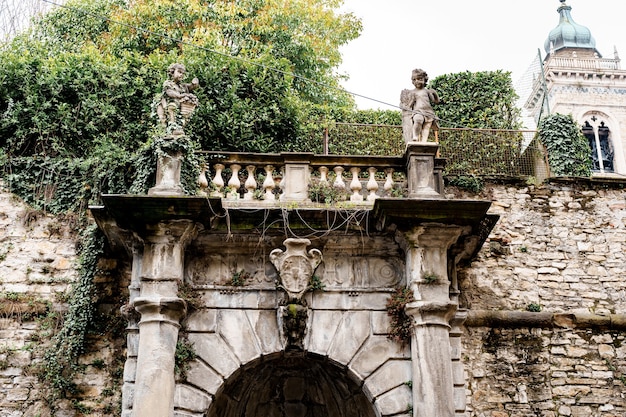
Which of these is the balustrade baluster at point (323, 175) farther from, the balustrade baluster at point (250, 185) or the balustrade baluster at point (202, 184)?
the balustrade baluster at point (202, 184)

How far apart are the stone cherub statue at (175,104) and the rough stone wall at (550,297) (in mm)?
4811

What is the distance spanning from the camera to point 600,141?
30328 mm

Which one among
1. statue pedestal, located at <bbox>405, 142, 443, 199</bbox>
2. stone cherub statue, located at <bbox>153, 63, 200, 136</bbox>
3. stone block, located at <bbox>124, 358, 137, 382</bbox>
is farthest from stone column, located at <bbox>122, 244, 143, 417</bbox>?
statue pedestal, located at <bbox>405, 142, 443, 199</bbox>

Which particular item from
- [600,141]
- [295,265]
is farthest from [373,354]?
[600,141]

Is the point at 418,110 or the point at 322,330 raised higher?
the point at 418,110

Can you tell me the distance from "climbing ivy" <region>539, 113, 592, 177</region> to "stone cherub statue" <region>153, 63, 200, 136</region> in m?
6.46

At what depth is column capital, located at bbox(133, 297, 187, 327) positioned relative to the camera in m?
8.06

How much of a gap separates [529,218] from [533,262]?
2.56 feet

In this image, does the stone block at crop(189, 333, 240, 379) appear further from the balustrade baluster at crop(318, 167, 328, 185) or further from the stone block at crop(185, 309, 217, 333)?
the balustrade baluster at crop(318, 167, 328, 185)

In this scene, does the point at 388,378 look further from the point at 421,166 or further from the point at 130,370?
the point at 130,370

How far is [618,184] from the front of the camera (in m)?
11.4

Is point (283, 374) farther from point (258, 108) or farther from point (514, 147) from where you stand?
point (514, 147)

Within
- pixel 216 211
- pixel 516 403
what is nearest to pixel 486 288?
pixel 516 403

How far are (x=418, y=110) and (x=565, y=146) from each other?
4.15 metres
